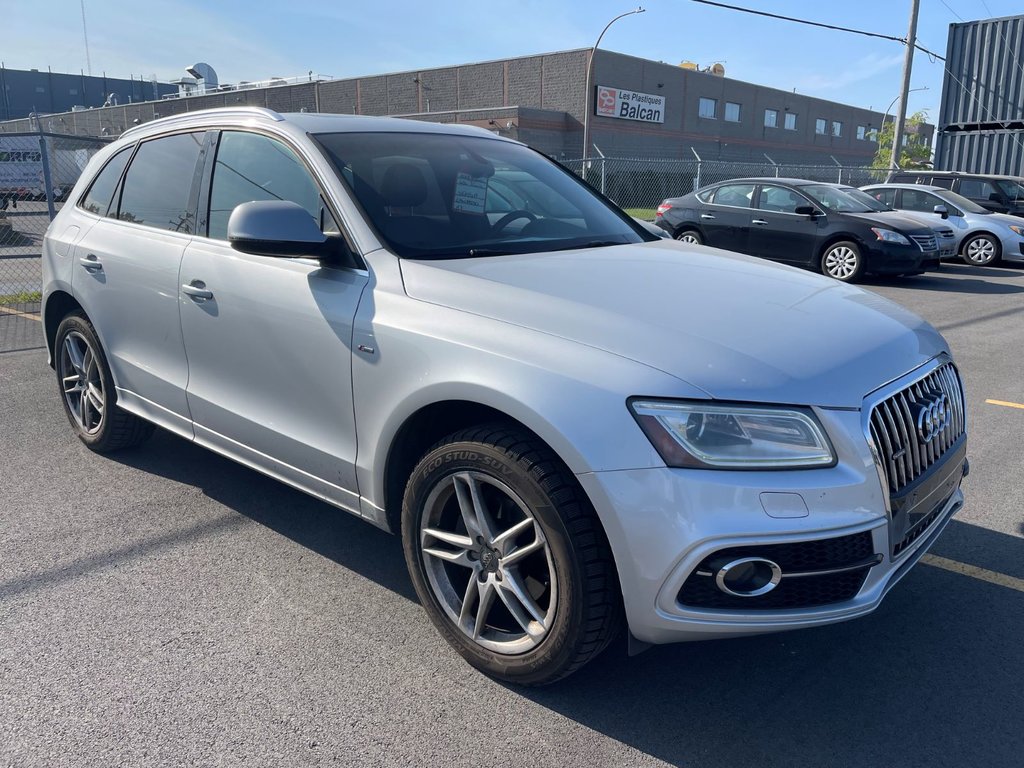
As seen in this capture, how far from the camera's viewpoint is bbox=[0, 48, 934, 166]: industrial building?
45.0 metres

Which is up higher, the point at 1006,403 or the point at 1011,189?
the point at 1011,189

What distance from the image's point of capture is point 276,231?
2951 millimetres

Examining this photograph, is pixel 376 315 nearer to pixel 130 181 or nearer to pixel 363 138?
pixel 363 138

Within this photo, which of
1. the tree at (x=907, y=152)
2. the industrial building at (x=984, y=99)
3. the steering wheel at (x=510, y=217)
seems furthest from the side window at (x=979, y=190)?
the tree at (x=907, y=152)

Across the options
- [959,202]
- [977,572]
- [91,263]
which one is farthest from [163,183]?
[959,202]

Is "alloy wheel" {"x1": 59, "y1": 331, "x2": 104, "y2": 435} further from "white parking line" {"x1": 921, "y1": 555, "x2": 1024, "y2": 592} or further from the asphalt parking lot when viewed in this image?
"white parking line" {"x1": 921, "y1": 555, "x2": 1024, "y2": 592}

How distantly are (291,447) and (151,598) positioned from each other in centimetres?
78

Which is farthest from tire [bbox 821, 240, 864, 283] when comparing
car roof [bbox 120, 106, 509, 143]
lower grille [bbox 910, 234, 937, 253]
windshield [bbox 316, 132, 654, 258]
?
car roof [bbox 120, 106, 509, 143]

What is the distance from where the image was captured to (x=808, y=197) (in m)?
12.8

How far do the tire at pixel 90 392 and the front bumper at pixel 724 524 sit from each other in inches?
126

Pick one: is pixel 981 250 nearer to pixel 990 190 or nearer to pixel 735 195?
pixel 990 190

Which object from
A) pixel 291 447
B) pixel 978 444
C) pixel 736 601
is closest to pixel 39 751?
pixel 291 447

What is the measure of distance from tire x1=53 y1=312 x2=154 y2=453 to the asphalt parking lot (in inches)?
22.8

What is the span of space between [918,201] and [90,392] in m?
15.2
